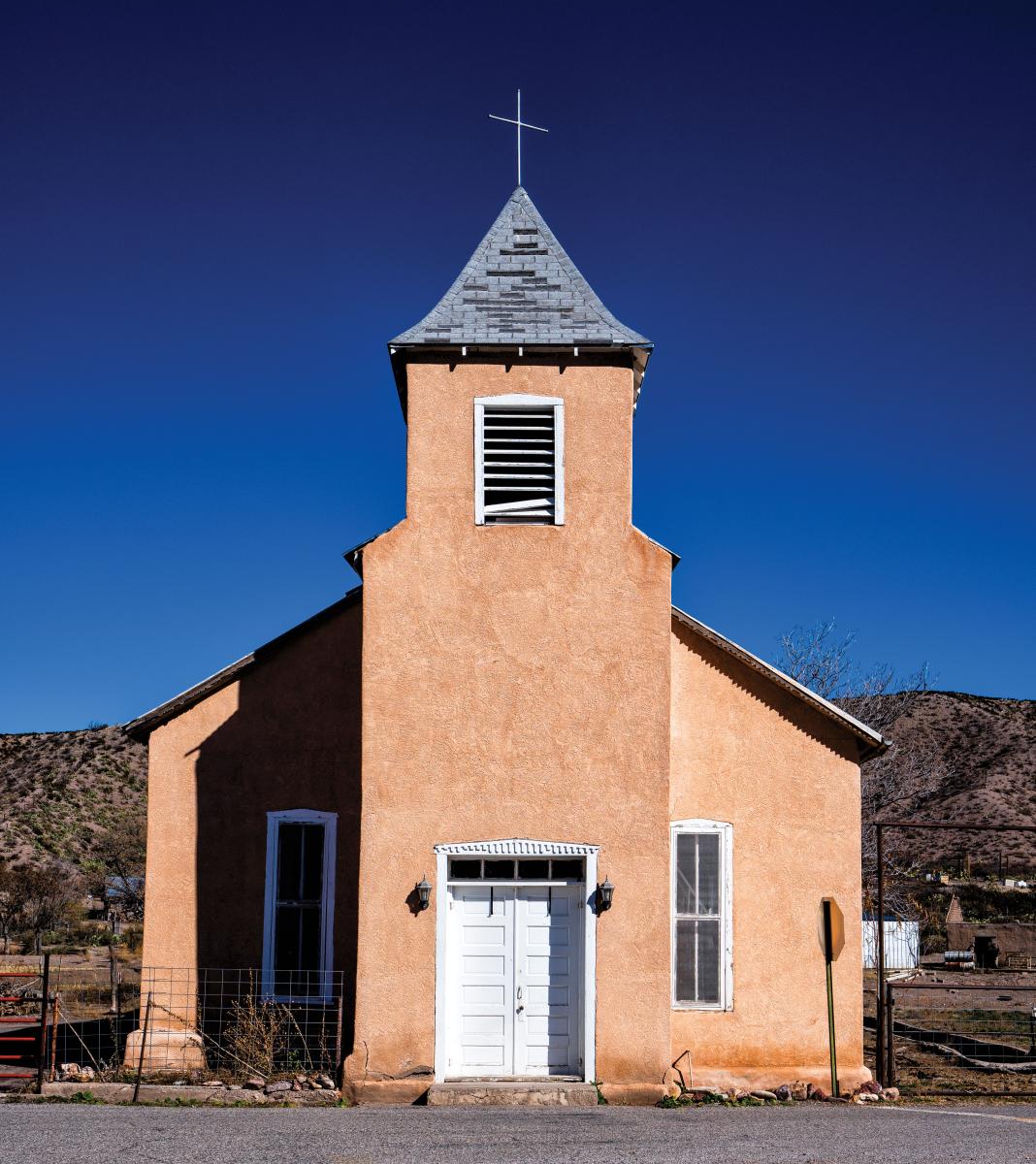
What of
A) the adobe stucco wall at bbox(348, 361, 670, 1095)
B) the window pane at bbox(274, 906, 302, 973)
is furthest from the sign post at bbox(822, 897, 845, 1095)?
the window pane at bbox(274, 906, 302, 973)

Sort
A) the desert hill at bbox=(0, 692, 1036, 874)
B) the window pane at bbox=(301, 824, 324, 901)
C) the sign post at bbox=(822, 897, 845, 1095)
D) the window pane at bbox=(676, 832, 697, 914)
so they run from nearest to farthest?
the sign post at bbox=(822, 897, 845, 1095)
the window pane at bbox=(676, 832, 697, 914)
the window pane at bbox=(301, 824, 324, 901)
the desert hill at bbox=(0, 692, 1036, 874)

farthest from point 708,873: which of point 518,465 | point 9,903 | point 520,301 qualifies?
point 9,903

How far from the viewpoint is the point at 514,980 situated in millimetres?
14094

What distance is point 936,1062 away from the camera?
17.8 meters

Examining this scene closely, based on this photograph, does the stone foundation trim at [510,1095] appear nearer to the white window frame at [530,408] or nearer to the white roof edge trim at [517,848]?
the white roof edge trim at [517,848]

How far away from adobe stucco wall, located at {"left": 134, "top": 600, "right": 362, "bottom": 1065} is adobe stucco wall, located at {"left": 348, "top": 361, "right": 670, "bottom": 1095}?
5.77 ft

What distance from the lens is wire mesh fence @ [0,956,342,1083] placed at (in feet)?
47.6

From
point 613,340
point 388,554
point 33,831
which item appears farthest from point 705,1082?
point 33,831

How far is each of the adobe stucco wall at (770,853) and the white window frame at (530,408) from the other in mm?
2361

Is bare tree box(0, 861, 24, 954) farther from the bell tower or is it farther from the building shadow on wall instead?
the bell tower

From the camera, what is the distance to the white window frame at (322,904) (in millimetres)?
15310

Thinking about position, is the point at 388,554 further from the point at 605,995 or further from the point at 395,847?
the point at 605,995

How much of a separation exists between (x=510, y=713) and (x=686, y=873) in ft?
9.79

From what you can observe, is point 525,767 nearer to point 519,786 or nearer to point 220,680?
point 519,786
